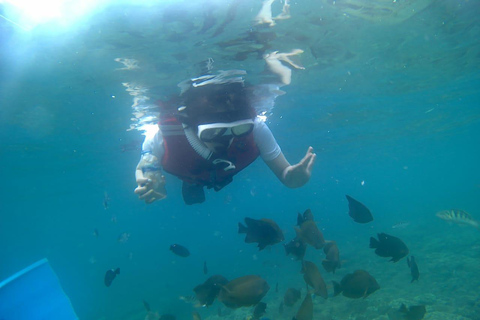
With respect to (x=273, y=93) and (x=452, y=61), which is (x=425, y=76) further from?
(x=273, y=93)

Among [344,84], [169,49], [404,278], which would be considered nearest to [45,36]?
[169,49]

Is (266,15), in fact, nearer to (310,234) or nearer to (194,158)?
(194,158)

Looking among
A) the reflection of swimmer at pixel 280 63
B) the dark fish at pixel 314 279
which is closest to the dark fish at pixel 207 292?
the dark fish at pixel 314 279

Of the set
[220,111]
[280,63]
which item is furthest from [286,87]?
[220,111]

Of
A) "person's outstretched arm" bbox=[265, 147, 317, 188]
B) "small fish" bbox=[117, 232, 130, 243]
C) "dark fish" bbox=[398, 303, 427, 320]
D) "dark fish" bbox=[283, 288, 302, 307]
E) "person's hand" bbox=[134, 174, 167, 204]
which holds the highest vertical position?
"person's hand" bbox=[134, 174, 167, 204]

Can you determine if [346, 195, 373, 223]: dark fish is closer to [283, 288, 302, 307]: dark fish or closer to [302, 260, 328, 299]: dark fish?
[302, 260, 328, 299]: dark fish

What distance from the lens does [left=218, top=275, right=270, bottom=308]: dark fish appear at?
4418mm

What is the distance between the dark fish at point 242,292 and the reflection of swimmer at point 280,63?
366 inches

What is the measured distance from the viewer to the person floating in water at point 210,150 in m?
5.16

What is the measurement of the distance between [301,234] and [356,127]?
26.0 meters

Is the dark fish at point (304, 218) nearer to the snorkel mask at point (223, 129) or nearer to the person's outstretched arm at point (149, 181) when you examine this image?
the snorkel mask at point (223, 129)

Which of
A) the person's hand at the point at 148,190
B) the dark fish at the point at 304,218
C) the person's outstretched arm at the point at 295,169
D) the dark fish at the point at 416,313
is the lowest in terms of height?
the dark fish at the point at 416,313

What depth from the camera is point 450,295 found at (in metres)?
10.4

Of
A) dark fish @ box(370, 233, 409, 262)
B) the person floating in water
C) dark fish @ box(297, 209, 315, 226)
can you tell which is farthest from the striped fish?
the person floating in water
